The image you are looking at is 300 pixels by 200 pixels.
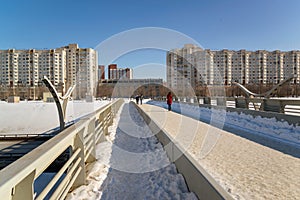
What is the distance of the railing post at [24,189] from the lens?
5.99 ft

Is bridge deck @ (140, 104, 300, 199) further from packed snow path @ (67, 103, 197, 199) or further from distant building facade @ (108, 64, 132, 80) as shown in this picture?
distant building facade @ (108, 64, 132, 80)

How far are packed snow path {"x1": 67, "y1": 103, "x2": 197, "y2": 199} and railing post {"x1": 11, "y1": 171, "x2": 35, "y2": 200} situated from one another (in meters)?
1.80

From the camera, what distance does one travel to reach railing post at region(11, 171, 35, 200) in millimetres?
1826

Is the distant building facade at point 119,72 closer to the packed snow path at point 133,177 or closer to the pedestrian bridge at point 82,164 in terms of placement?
the pedestrian bridge at point 82,164

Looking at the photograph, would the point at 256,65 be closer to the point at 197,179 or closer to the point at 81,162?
the point at 197,179

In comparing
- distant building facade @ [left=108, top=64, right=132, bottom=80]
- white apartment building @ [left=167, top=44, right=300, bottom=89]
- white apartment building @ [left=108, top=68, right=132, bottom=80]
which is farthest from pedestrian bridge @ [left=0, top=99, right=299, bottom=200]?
white apartment building @ [left=167, top=44, right=300, bottom=89]

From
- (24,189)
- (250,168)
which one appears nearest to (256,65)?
(250,168)

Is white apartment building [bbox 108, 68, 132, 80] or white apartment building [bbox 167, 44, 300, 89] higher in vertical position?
white apartment building [bbox 167, 44, 300, 89]

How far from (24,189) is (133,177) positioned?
289cm

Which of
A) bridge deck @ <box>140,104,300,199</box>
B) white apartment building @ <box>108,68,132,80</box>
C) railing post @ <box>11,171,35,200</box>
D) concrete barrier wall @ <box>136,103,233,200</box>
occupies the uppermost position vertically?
white apartment building @ <box>108,68,132,80</box>

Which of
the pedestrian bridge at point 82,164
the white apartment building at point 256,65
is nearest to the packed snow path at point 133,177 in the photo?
the pedestrian bridge at point 82,164

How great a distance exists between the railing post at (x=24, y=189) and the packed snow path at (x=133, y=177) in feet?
5.91

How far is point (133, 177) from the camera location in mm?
4566

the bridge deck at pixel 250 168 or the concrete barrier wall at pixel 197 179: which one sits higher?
the concrete barrier wall at pixel 197 179
